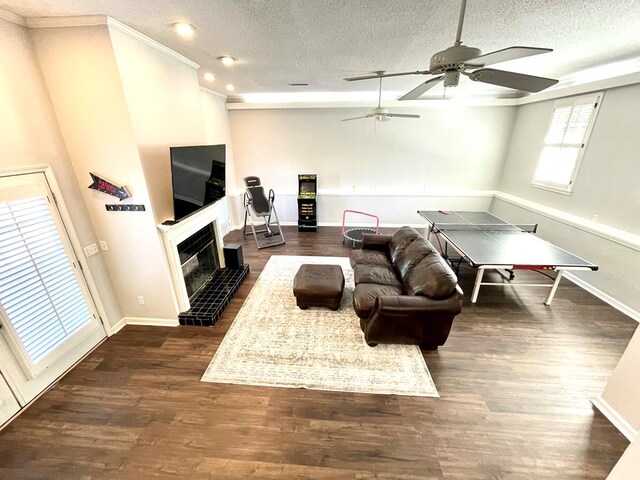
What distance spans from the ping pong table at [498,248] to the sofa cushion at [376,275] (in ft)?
3.13

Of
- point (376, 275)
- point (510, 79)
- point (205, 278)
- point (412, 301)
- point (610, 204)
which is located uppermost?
point (510, 79)

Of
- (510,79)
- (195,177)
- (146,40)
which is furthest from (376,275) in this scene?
(146,40)

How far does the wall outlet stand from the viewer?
266cm

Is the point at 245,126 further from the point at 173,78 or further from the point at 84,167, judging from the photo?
the point at 84,167

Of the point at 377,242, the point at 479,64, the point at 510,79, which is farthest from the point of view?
the point at 377,242

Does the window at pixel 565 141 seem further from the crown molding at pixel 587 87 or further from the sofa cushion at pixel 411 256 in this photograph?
the sofa cushion at pixel 411 256

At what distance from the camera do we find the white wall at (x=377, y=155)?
5891 millimetres

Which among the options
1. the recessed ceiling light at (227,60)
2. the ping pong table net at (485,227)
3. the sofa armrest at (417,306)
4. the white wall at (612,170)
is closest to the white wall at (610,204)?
the white wall at (612,170)

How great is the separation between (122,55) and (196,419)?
10.5 feet

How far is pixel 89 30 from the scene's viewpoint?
211 cm

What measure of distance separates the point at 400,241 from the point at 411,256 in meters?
0.52

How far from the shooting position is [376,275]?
3.26 meters

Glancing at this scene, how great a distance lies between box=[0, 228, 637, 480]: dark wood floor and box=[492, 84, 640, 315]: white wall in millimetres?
980

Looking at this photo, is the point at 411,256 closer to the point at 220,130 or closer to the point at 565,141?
the point at 565,141
